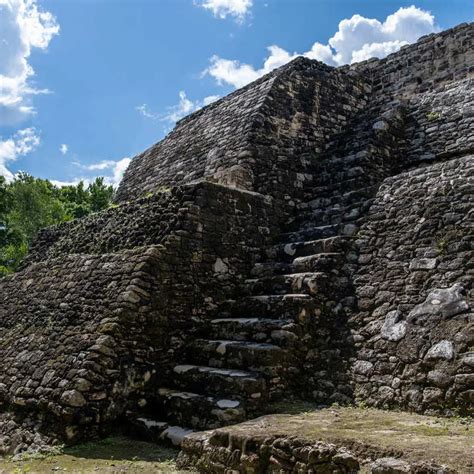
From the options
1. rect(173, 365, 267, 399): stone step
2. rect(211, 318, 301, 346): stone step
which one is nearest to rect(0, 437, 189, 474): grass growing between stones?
rect(173, 365, 267, 399): stone step

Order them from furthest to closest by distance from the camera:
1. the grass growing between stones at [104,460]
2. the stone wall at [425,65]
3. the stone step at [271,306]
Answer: the stone wall at [425,65], the stone step at [271,306], the grass growing between stones at [104,460]

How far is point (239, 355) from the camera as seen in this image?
495cm

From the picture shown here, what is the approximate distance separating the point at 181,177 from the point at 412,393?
5938 millimetres

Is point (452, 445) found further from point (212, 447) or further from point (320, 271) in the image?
point (320, 271)

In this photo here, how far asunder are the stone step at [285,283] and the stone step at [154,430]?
194cm

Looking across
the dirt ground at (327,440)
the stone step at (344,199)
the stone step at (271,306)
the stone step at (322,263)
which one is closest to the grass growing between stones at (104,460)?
the dirt ground at (327,440)

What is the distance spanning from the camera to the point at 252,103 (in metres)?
8.49

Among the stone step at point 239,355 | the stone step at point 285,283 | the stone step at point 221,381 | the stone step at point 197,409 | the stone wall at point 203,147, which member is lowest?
the stone step at point 197,409

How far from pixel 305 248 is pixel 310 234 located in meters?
0.34

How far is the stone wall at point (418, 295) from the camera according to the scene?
4070 millimetres

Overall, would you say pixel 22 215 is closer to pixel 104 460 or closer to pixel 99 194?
pixel 99 194

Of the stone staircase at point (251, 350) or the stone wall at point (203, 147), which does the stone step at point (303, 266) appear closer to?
the stone staircase at point (251, 350)

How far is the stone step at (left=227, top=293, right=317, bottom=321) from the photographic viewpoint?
5.15m

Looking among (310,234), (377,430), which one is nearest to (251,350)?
(377,430)
